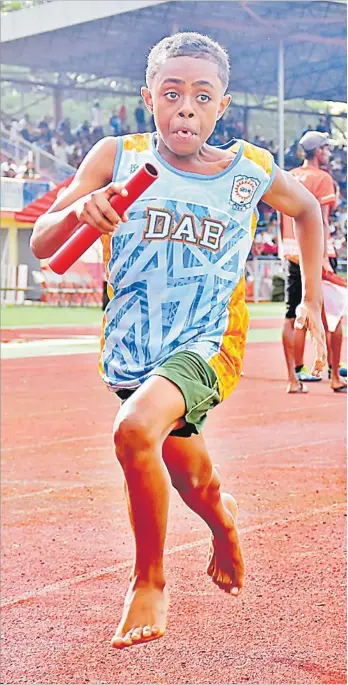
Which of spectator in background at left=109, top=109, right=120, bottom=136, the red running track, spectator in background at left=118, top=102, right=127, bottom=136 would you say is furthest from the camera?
spectator in background at left=109, top=109, right=120, bottom=136

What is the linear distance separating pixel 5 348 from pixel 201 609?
12.4m

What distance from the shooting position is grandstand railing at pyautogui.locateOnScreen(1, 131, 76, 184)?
27609 mm

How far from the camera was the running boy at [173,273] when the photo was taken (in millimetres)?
2605

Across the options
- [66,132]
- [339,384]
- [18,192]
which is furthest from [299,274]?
[66,132]

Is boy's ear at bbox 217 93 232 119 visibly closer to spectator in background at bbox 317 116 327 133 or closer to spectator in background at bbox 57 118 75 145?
spectator in background at bbox 317 116 327 133

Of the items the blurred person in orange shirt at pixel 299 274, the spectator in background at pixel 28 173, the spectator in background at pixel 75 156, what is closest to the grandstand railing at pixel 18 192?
the spectator in background at pixel 28 173

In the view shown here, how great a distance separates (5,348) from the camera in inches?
667

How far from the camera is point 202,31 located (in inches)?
325

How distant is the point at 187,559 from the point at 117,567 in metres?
0.35

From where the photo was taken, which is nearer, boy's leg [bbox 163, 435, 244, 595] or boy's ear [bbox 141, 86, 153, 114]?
boy's ear [bbox 141, 86, 153, 114]

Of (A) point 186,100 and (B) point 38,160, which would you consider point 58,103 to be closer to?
(B) point 38,160

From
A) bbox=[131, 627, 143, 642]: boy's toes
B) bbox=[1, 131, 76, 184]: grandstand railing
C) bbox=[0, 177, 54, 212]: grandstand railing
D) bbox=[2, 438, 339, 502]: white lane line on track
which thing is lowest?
bbox=[2, 438, 339, 502]: white lane line on track

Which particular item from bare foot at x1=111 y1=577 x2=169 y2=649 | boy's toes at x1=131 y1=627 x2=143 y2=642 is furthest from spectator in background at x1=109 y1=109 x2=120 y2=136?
boy's toes at x1=131 y1=627 x2=143 y2=642

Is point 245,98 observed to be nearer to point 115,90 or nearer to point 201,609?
point 115,90
